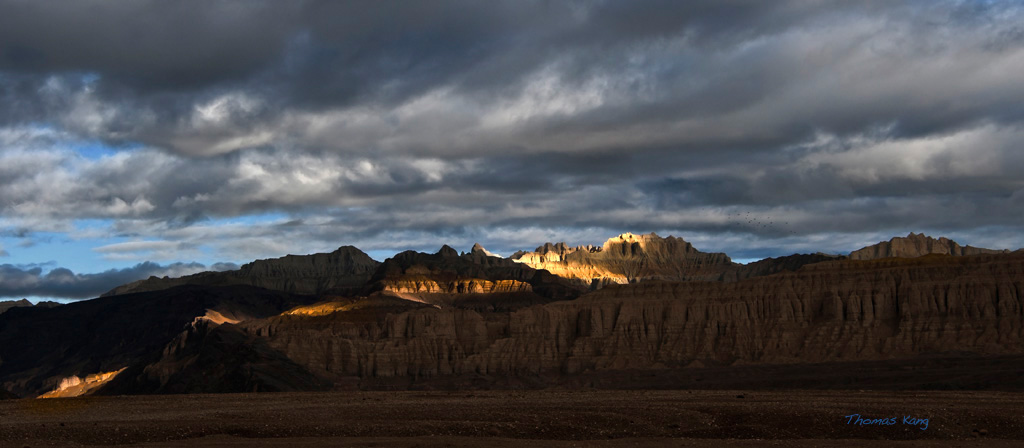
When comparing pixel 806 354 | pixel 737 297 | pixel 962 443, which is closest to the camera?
pixel 962 443

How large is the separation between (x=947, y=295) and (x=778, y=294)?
90.9 feet

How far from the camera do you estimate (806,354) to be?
169m

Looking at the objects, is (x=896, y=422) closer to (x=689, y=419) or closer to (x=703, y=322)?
(x=689, y=419)

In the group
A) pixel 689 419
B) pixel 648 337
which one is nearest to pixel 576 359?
pixel 648 337
